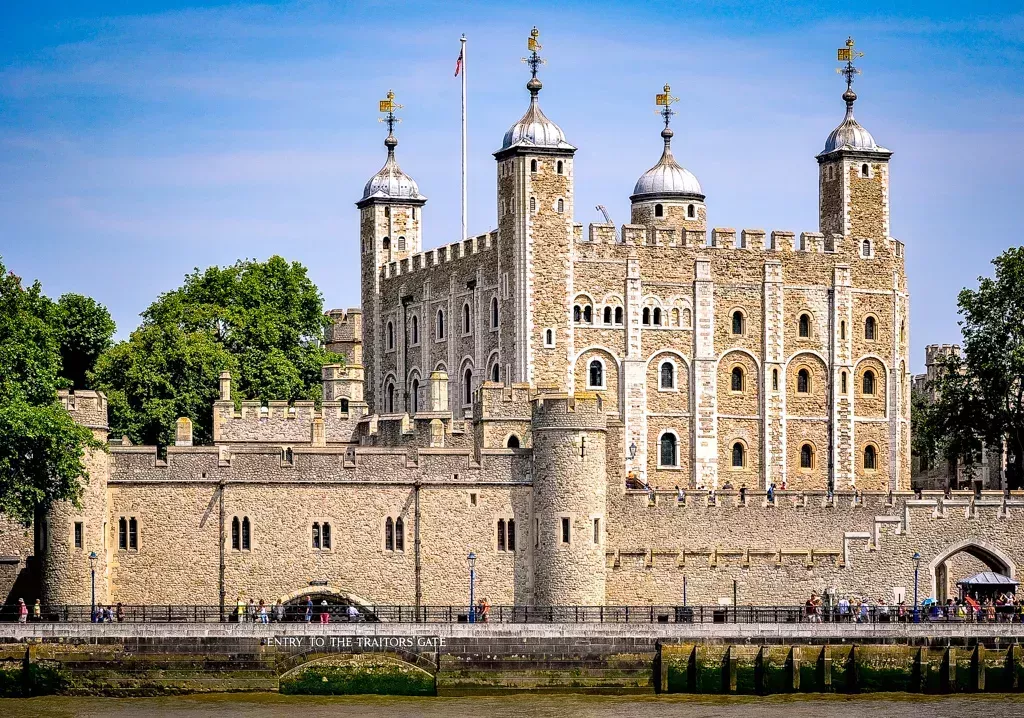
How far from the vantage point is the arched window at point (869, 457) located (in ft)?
315

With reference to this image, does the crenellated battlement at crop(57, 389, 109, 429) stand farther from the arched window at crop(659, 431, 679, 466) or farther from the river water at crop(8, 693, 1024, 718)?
the arched window at crop(659, 431, 679, 466)

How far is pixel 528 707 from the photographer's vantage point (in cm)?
6500

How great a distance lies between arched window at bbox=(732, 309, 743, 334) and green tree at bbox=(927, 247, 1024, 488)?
7164 millimetres

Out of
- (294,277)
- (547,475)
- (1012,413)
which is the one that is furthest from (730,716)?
(294,277)

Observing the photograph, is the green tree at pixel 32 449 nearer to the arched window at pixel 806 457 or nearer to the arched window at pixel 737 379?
the arched window at pixel 737 379

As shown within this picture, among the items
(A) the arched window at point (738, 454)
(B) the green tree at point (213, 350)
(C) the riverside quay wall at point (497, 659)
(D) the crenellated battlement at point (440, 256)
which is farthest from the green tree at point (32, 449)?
(A) the arched window at point (738, 454)

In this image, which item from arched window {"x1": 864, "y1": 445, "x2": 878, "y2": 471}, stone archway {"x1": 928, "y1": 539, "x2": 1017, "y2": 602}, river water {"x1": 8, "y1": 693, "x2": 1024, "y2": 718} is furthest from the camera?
arched window {"x1": 864, "y1": 445, "x2": 878, "y2": 471}

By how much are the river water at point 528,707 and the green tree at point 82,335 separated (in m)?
34.3

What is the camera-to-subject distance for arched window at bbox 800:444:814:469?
313ft

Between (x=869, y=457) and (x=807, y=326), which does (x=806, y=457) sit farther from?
(x=807, y=326)

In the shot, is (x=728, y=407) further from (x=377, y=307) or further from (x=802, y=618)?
(x=802, y=618)

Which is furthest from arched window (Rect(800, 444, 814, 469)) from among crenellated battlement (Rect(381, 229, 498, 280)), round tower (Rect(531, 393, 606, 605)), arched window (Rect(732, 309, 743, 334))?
round tower (Rect(531, 393, 606, 605))

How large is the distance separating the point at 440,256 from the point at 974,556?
88.8ft

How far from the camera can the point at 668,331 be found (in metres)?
93.6
